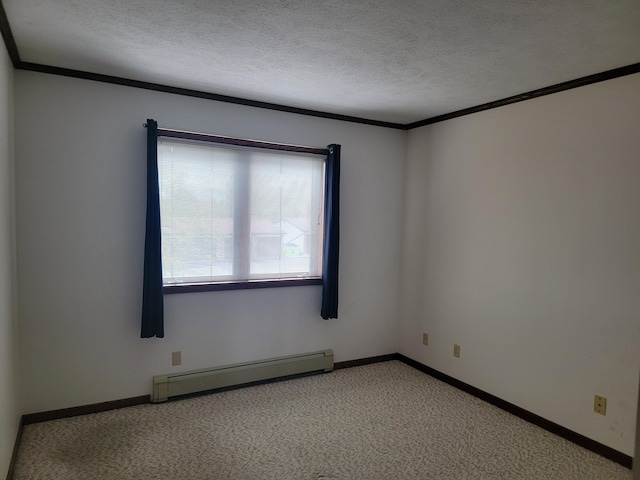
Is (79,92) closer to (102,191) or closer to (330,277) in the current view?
(102,191)

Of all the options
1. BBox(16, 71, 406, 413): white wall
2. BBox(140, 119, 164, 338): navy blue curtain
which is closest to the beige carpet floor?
BBox(16, 71, 406, 413): white wall

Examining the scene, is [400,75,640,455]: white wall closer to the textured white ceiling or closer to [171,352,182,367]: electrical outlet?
the textured white ceiling

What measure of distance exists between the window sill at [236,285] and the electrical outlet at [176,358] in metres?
0.50

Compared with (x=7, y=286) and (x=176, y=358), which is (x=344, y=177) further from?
(x=7, y=286)

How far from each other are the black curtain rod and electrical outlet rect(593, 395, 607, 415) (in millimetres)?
2768

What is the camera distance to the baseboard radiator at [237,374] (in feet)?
10.2

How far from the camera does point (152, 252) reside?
9.57ft

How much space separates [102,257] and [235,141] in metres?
1.36

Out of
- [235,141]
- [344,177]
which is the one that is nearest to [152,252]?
[235,141]

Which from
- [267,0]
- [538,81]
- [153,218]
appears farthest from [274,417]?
[538,81]

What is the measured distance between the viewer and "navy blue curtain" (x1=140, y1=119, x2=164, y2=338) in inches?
114

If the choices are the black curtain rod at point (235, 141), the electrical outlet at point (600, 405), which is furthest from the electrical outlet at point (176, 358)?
the electrical outlet at point (600, 405)

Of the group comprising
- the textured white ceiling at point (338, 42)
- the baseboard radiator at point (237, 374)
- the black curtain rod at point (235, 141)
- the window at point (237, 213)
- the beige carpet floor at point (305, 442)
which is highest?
the textured white ceiling at point (338, 42)

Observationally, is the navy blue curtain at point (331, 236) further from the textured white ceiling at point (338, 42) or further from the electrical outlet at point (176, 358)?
the electrical outlet at point (176, 358)
